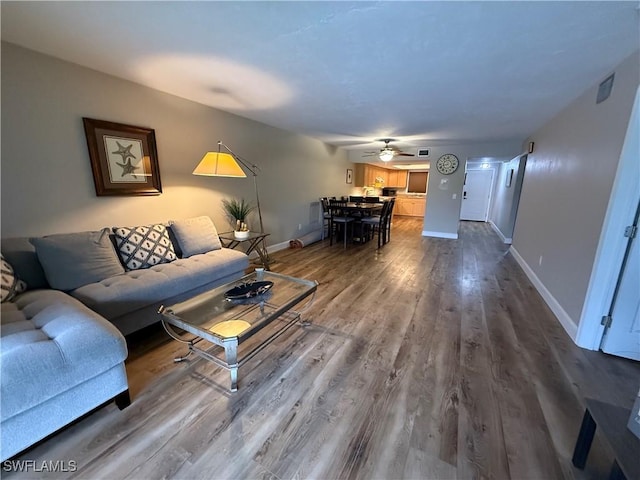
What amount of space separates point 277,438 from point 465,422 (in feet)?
3.37

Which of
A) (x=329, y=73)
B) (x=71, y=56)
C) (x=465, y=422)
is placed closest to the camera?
(x=465, y=422)

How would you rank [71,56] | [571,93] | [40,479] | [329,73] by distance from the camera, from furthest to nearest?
[571,93], [329,73], [71,56], [40,479]

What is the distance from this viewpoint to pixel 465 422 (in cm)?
144

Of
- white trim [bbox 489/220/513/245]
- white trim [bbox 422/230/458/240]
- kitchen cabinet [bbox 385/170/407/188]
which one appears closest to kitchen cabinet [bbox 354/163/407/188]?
kitchen cabinet [bbox 385/170/407/188]

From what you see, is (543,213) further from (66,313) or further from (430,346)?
(66,313)

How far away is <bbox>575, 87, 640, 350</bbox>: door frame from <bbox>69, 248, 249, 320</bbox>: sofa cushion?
10.4 ft

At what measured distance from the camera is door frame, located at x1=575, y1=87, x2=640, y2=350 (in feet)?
5.85

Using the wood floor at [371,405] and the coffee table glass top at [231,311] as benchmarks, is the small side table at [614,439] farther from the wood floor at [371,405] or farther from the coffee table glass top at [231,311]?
the coffee table glass top at [231,311]

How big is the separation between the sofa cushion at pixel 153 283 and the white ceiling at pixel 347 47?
68.6 inches

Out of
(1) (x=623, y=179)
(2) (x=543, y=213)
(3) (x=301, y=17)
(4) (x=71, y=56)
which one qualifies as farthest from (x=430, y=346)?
(4) (x=71, y=56)

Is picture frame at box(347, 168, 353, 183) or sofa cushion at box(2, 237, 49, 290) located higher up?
picture frame at box(347, 168, 353, 183)

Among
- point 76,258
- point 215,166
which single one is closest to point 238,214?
point 215,166

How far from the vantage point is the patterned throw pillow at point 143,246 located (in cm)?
241

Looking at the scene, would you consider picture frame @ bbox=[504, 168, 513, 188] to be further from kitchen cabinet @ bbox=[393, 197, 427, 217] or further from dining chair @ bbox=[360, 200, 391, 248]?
dining chair @ bbox=[360, 200, 391, 248]
